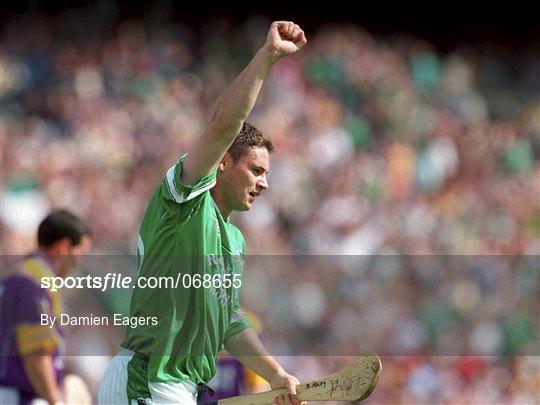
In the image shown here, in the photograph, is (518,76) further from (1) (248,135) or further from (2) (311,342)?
(1) (248,135)

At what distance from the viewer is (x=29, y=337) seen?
6.40m

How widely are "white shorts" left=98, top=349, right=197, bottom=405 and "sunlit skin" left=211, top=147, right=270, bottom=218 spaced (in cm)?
67

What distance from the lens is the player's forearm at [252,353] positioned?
5055 millimetres

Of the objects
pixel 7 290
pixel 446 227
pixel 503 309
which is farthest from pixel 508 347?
pixel 7 290

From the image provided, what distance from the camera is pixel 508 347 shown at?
1170 centimetres

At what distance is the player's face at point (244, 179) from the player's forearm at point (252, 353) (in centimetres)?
63

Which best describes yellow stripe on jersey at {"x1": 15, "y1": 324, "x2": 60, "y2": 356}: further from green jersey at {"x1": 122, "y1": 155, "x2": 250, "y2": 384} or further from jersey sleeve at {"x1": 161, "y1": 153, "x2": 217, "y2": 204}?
jersey sleeve at {"x1": 161, "y1": 153, "x2": 217, "y2": 204}

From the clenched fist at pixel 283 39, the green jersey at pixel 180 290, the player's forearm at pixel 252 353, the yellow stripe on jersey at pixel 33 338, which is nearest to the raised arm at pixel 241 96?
the clenched fist at pixel 283 39

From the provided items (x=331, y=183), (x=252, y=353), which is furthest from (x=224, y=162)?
(x=331, y=183)

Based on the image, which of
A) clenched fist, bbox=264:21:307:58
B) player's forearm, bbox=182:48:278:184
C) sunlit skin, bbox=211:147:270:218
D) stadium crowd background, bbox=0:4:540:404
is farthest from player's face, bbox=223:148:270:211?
stadium crowd background, bbox=0:4:540:404

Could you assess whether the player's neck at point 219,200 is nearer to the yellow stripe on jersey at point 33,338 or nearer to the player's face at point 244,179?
the player's face at point 244,179

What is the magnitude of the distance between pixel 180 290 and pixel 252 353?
2.19 ft

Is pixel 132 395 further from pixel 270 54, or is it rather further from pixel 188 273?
pixel 270 54

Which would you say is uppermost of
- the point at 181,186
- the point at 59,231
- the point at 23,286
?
the point at 181,186
